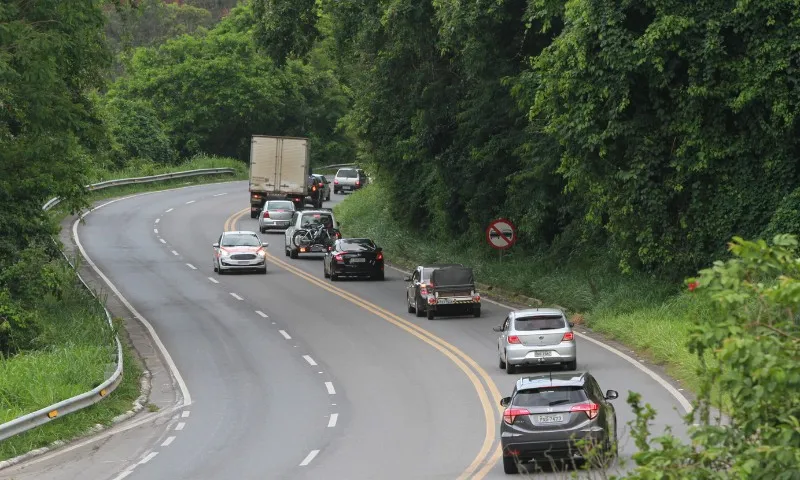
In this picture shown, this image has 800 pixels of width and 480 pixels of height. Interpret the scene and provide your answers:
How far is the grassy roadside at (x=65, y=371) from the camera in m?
22.3

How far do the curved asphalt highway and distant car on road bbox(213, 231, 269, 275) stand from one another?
505 millimetres

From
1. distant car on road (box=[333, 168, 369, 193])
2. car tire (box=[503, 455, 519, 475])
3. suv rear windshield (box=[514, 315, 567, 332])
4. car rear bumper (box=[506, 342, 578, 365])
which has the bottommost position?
distant car on road (box=[333, 168, 369, 193])

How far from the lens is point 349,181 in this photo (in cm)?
8406

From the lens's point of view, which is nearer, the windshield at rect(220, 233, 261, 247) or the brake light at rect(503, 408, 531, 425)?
the brake light at rect(503, 408, 531, 425)

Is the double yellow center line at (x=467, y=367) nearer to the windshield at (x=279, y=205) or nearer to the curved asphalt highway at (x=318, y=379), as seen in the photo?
the curved asphalt highway at (x=318, y=379)

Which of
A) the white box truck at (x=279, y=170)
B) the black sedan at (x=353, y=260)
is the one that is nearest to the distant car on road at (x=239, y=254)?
the black sedan at (x=353, y=260)

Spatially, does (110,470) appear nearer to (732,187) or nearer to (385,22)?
(732,187)

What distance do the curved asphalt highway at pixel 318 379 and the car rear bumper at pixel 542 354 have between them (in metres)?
0.53

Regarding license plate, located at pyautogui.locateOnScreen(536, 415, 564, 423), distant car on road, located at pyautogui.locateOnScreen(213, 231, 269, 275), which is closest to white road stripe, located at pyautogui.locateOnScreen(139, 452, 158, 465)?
license plate, located at pyautogui.locateOnScreen(536, 415, 564, 423)

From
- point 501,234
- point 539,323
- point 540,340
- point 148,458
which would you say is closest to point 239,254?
point 501,234

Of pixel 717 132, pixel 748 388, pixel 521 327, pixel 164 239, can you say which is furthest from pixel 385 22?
pixel 748 388

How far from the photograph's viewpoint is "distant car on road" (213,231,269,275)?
153 ft

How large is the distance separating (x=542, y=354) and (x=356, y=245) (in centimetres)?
1985

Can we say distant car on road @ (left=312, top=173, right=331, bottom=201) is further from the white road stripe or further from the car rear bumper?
the white road stripe
